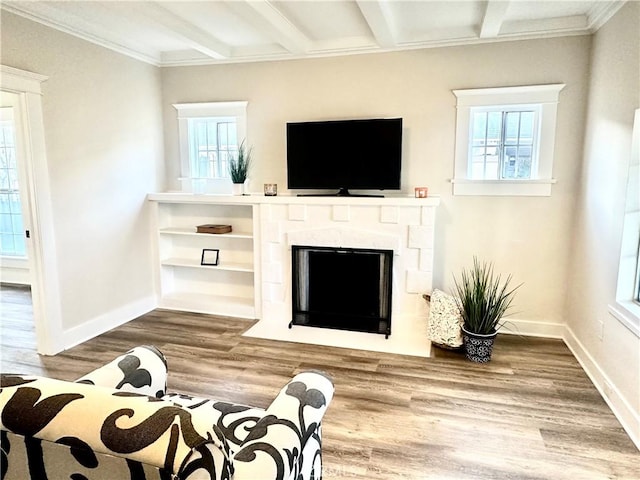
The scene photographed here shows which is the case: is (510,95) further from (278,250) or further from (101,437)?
(101,437)

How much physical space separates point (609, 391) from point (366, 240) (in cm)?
207

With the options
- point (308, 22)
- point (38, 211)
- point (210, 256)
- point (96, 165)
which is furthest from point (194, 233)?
point (308, 22)

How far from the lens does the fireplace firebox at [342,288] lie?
3.89 m

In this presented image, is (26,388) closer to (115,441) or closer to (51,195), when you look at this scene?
(115,441)

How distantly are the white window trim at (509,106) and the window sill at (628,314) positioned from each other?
4.23ft

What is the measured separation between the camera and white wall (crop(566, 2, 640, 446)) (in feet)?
8.41

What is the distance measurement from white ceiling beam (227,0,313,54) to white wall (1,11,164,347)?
5.03 ft

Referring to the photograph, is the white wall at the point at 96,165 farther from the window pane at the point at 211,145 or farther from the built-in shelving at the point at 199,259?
the window pane at the point at 211,145

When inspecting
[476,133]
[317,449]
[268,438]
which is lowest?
[317,449]

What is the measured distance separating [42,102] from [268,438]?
127 inches

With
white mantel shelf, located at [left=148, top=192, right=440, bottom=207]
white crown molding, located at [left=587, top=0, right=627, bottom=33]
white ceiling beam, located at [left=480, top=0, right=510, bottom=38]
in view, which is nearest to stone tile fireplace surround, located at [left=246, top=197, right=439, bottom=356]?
white mantel shelf, located at [left=148, top=192, right=440, bottom=207]

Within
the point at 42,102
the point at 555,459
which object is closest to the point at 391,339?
the point at 555,459

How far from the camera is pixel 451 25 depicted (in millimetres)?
3572

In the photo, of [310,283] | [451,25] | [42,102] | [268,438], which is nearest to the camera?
[268,438]
